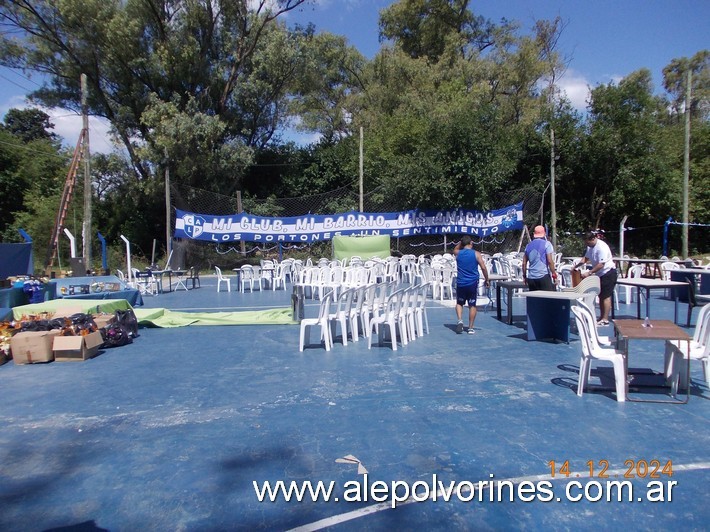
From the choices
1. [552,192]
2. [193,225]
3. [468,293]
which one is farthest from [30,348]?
[552,192]

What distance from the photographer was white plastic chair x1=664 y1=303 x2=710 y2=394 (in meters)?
4.71

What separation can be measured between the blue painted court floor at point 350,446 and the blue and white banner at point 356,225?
36.8ft

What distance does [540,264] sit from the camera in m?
7.65

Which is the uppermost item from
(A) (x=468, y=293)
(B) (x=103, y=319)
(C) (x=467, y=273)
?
(C) (x=467, y=273)

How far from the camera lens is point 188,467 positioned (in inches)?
141

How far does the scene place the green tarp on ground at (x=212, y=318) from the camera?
9.35 meters

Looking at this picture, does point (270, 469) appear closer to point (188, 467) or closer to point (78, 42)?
point (188, 467)

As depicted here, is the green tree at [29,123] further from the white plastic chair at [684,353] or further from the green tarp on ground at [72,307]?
the white plastic chair at [684,353]

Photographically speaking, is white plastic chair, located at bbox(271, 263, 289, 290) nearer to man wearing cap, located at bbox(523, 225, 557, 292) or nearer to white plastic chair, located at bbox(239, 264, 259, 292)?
white plastic chair, located at bbox(239, 264, 259, 292)

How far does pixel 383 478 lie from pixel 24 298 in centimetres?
871

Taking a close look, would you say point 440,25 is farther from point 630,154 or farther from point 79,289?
point 79,289

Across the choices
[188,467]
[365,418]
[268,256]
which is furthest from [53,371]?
[268,256]

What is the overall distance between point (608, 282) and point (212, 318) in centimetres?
670

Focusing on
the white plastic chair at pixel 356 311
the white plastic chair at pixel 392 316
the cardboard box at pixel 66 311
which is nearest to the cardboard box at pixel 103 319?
the cardboard box at pixel 66 311
